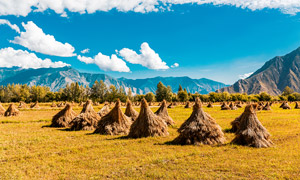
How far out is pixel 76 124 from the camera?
1992 cm

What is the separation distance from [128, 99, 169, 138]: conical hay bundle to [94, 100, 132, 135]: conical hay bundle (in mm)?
2004

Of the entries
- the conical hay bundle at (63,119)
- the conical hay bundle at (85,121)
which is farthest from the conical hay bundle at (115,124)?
the conical hay bundle at (63,119)

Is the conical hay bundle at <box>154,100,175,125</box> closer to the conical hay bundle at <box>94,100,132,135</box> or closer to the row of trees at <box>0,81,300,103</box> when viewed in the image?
the conical hay bundle at <box>94,100,132,135</box>

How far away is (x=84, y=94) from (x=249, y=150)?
445 ft

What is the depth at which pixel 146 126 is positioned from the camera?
16.0 m

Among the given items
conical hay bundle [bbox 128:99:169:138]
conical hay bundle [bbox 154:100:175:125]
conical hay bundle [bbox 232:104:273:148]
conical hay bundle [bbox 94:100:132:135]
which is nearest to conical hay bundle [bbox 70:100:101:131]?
conical hay bundle [bbox 94:100:132:135]

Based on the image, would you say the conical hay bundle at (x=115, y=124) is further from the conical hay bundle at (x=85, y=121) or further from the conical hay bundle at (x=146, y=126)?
the conical hay bundle at (x=85, y=121)

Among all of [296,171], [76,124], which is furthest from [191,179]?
[76,124]

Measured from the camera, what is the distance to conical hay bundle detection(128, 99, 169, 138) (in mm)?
15727

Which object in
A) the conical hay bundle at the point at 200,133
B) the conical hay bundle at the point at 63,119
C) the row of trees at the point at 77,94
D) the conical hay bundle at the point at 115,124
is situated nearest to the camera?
the conical hay bundle at the point at 200,133

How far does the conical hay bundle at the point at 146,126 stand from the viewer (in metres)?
15.7

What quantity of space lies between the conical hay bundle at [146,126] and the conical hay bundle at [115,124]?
6.57 ft

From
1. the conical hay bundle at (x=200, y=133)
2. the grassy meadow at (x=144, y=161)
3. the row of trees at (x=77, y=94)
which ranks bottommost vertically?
the grassy meadow at (x=144, y=161)

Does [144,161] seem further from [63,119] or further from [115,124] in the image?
[63,119]
